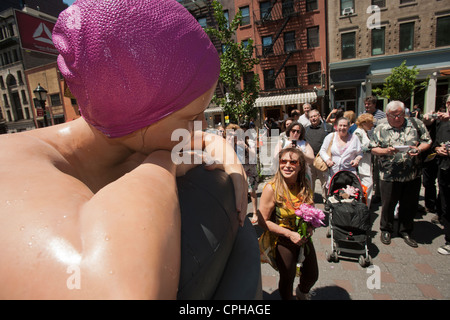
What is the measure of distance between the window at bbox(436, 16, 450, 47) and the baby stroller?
2320 cm

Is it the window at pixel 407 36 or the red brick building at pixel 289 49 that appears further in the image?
the red brick building at pixel 289 49

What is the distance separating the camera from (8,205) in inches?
18.7

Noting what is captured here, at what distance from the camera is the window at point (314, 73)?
23188 mm

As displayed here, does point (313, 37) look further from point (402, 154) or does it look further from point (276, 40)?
point (402, 154)

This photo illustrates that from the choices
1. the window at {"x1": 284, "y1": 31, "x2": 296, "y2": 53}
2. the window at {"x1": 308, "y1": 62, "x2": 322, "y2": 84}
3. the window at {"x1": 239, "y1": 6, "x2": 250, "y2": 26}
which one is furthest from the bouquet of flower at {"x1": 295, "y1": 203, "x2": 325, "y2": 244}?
the window at {"x1": 239, "y1": 6, "x2": 250, "y2": 26}

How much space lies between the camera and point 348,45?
21.4m

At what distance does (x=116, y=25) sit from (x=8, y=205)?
508 millimetres

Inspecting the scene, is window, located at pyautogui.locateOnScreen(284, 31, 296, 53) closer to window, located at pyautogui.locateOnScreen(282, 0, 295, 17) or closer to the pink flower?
window, located at pyautogui.locateOnScreen(282, 0, 295, 17)

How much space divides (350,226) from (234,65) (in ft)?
26.0

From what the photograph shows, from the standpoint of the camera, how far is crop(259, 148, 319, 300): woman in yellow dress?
277 cm

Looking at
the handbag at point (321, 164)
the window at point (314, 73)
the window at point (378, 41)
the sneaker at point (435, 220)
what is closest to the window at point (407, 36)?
the window at point (378, 41)

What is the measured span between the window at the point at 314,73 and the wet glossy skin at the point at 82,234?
2562 centimetres

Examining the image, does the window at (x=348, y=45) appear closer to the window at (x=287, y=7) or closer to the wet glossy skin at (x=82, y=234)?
the window at (x=287, y=7)
